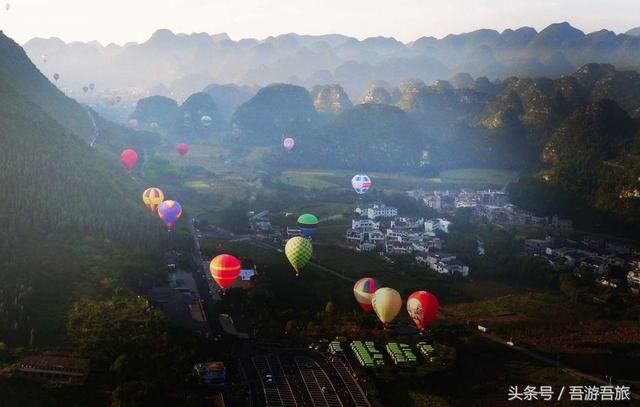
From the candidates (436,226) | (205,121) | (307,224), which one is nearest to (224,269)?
(307,224)

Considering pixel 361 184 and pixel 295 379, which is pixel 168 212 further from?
pixel 361 184

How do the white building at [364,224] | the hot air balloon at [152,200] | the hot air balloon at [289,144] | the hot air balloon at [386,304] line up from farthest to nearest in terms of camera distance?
the hot air balloon at [289,144] → the white building at [364,224] → the hot air balloon at [152,200] → the hot air balloon at [386,304]

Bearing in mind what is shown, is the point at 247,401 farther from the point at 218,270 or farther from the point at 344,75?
the point at 344,75

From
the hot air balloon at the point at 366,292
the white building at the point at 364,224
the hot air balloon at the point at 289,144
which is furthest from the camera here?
the hot air balloon at the point at 289,144

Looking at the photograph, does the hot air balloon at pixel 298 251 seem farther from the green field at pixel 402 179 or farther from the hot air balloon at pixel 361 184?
the green field at pixel 402 179

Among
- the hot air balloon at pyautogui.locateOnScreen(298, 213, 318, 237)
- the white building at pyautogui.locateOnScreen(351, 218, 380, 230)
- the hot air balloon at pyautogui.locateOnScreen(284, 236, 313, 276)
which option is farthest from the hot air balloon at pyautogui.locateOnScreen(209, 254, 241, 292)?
the white building at pyautogui.locateOnScreen(351, 218, 380, 230)

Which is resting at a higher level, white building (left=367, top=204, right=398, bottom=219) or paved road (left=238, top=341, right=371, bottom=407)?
white building (left=367, top=204, right=398, bottom=219)

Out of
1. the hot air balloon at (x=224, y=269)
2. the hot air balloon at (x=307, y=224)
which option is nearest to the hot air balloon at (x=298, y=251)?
the hot air balloon at (x=224, y=269)

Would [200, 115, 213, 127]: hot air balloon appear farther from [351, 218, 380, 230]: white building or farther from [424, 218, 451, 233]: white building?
[424, 218, 451, 233]: white building
